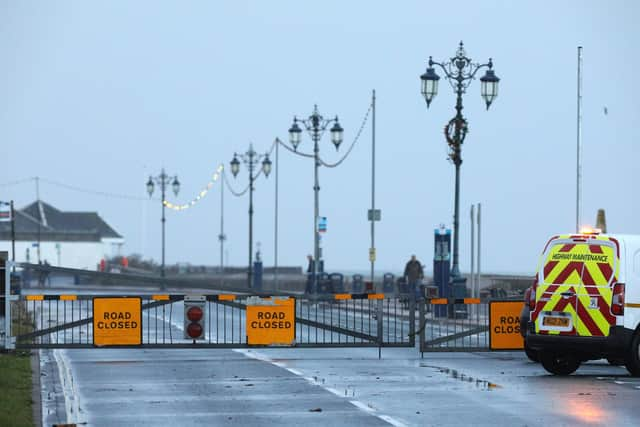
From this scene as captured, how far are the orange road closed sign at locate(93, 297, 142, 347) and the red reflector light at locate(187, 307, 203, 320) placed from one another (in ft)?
2.79

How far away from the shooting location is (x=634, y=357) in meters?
18.6

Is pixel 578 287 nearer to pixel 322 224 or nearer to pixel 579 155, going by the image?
pixel 579 155

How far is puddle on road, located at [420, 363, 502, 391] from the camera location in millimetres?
17344

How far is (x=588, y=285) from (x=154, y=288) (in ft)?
249

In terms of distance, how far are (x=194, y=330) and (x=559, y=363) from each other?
6.03 meters

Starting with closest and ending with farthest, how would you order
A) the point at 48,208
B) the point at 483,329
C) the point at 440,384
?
the point at 440,384, the point at 483,329, the point at 48,208

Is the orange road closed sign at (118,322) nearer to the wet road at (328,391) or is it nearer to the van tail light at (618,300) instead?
the wet road at (328,391)

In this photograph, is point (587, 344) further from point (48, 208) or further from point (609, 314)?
point (48, 208)

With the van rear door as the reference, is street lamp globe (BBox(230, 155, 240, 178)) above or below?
above

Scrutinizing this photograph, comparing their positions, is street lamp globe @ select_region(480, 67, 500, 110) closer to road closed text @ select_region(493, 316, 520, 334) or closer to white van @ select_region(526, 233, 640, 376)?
road closed text @ select_region(493, 316, 520, 334)

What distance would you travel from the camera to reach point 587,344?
18547mm

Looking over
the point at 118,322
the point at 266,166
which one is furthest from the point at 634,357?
the point at 266,166

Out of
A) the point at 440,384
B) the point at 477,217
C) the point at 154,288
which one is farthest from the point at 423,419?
the point at 154,288

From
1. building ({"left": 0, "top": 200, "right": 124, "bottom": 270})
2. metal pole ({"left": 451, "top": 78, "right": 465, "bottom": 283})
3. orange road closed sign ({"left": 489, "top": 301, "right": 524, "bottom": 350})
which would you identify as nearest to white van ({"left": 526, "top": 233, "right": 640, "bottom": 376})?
orange road closed sign ({"left": 489, "top": 301, "right": 524, "bottom": 350})
